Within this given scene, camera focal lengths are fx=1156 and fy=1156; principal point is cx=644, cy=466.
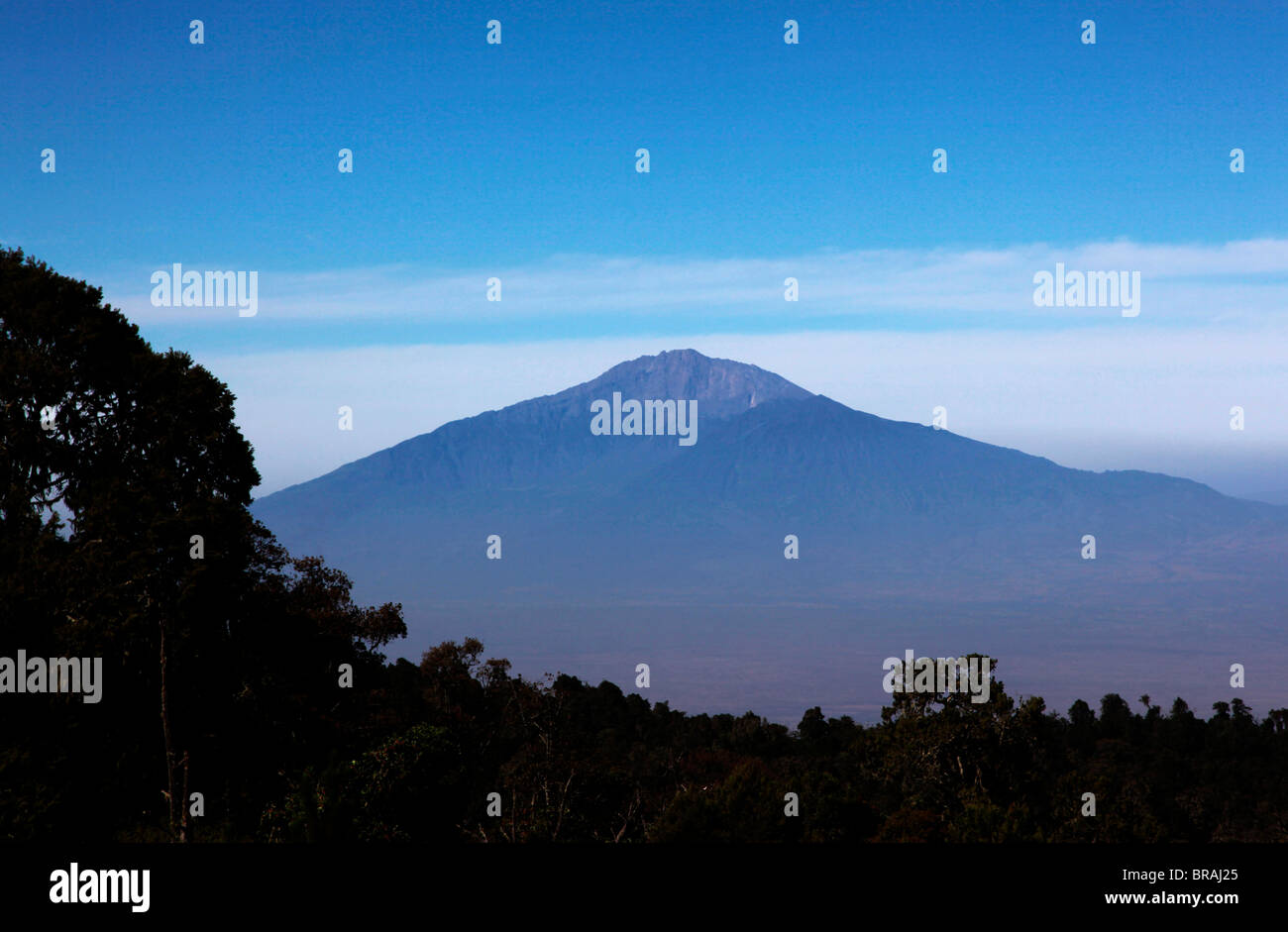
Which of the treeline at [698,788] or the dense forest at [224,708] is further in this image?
the treeline at [698,788]

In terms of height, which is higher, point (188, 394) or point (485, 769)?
point (188, 394)

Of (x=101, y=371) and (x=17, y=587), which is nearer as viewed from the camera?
(x=17, y=587)

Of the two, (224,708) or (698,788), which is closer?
(224,708)

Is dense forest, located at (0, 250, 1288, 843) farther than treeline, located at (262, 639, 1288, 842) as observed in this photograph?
No

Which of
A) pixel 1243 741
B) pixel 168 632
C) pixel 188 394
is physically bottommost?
pixel 1243 741

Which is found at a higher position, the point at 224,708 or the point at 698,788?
the point at 224,708
